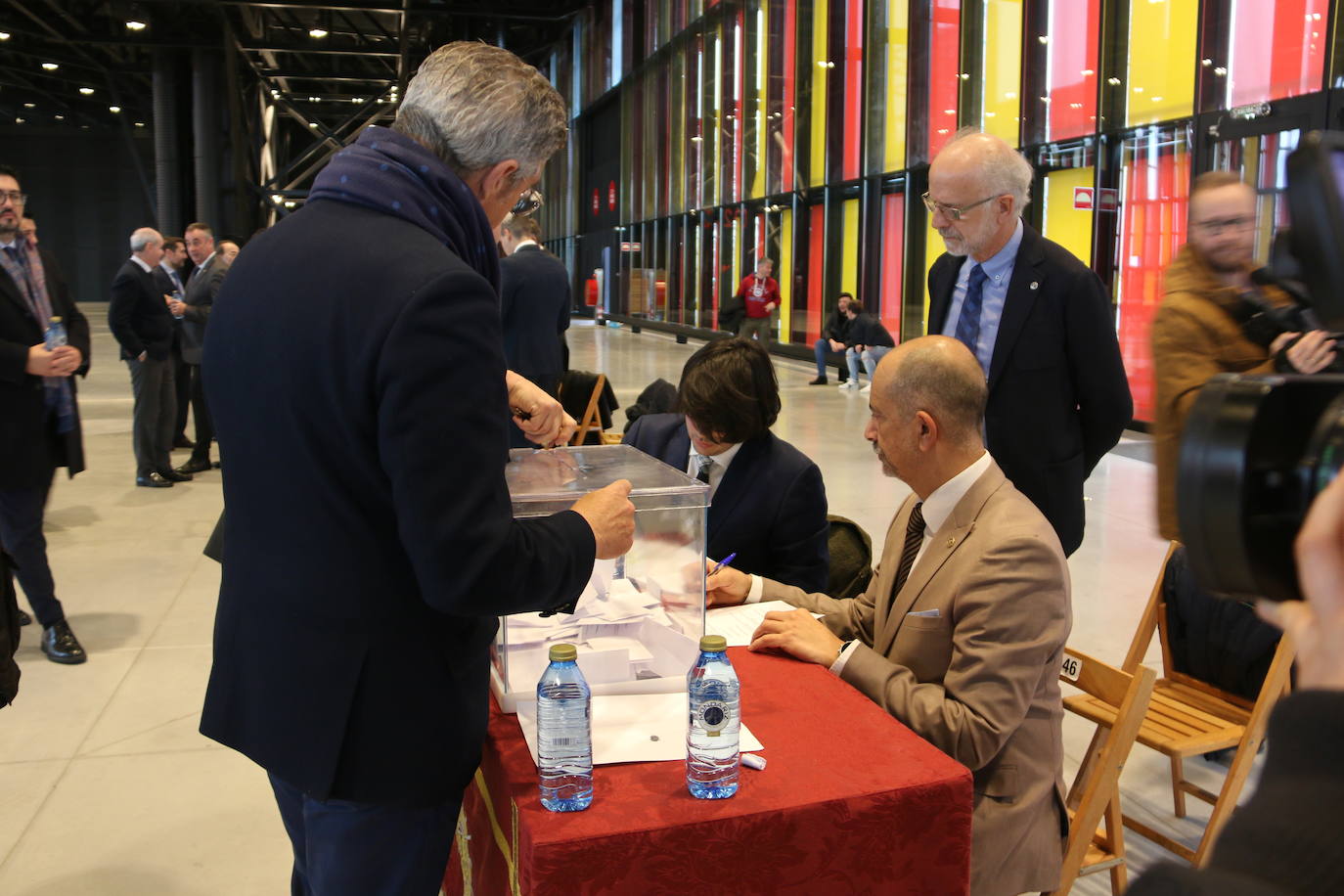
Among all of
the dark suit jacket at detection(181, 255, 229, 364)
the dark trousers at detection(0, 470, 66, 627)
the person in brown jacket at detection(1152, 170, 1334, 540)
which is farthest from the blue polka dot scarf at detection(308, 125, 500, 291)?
the dark suit jacket at detection(181, 255, 229, 364)

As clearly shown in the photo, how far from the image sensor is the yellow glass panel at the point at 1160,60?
9312 millimetres

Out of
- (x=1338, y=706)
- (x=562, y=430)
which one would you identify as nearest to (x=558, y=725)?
(x=562, y=430)

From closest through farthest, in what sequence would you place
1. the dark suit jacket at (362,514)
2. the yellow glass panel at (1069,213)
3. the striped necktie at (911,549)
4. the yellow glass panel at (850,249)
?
the dark suit jacket at (362,514), the striped necktie at (911,549), the yellow glass panel at (1069,213), the yellow glass panel at (850,249)

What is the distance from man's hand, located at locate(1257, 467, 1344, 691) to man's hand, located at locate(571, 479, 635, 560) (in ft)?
3.64

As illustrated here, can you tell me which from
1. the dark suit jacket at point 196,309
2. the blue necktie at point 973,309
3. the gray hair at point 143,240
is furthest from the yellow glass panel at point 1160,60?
the gray hair at point 143,240

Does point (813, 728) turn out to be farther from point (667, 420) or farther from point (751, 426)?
point (667, 420)

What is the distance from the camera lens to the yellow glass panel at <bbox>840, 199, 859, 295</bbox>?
15763mm

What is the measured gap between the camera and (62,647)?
4.45m

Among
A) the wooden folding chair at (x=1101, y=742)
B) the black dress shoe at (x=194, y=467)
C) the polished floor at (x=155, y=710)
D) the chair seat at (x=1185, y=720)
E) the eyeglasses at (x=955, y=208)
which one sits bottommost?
the polished floor at (x=155, y=710)

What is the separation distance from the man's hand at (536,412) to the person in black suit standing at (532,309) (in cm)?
357

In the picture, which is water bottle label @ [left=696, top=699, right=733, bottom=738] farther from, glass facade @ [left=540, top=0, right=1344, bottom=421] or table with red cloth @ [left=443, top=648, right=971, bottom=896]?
glass facade @ [left=540, top=0, right=1344, bottom=421]

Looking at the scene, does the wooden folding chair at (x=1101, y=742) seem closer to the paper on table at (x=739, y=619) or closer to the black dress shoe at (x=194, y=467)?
the paper on table at (x=739, y=619)

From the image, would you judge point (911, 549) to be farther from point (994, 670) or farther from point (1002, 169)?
point (1002, 169)

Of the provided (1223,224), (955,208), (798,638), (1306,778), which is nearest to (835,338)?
(955,208)
